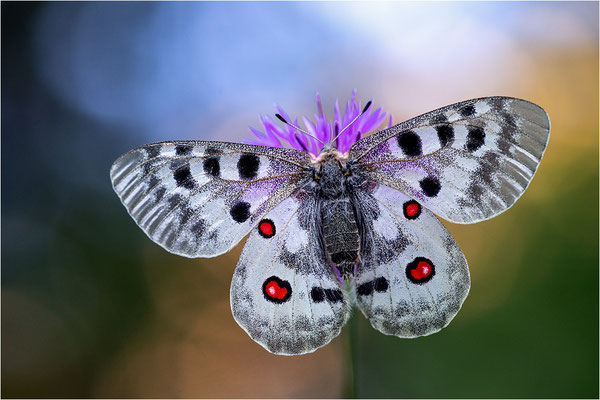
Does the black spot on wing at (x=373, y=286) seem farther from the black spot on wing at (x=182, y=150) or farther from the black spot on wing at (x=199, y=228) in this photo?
the black spot on wing at (x=182, y=150)

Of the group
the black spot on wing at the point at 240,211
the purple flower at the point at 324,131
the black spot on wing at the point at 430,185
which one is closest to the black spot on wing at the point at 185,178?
the black spot on wing at the point at 240,211

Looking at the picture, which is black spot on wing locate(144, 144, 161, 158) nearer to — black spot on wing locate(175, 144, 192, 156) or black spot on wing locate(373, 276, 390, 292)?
black spot on wing locate(175, 144, 192, 156)

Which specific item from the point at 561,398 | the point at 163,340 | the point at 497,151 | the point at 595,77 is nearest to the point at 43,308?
the point at 163,340

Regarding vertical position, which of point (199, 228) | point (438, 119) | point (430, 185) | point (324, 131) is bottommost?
point (199, 228)

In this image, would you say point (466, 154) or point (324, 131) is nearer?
point (466, 154)

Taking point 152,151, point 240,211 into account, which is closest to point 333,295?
point 240,211

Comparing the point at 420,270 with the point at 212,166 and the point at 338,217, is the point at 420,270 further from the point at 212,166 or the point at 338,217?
the point at 212,166

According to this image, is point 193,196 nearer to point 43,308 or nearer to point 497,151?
point 497,151
